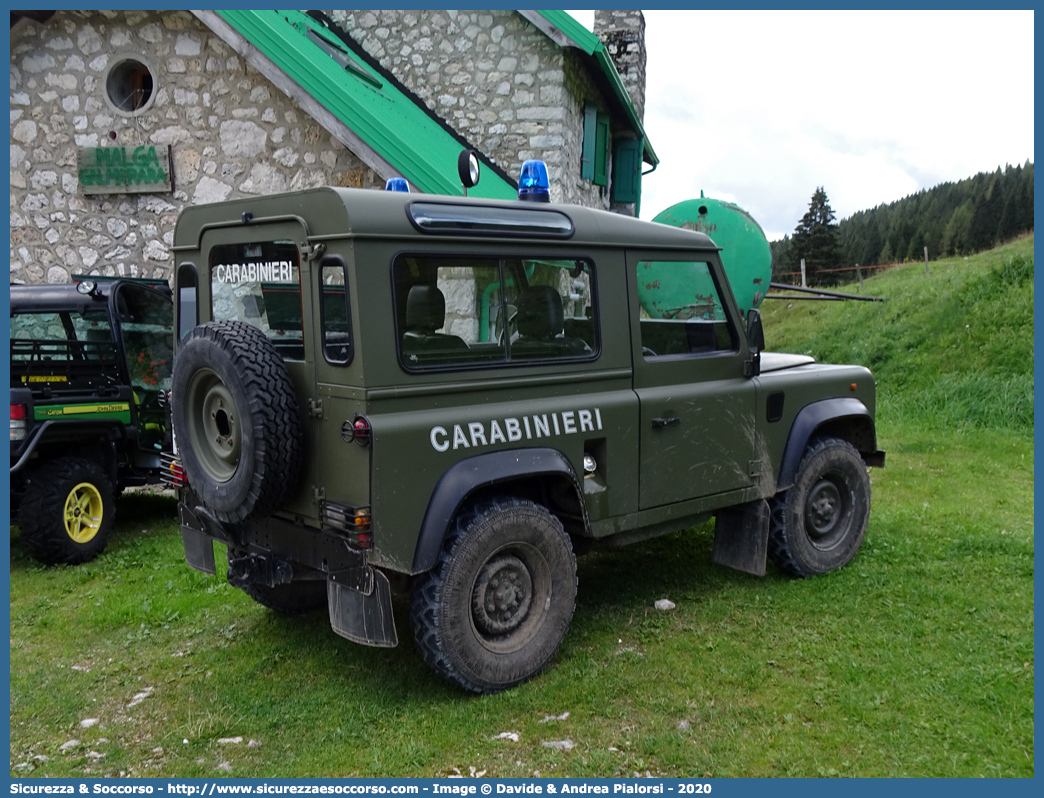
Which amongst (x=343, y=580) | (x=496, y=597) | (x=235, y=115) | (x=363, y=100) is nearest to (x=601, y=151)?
(x=363, y=100)

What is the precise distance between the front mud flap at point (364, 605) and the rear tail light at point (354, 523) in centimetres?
14

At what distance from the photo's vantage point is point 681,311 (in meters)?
5.20

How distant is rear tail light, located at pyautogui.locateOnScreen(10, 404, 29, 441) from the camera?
616 centimetres

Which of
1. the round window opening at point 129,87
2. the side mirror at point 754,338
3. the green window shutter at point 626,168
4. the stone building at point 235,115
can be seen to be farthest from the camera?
the green window shutter at point 626,168

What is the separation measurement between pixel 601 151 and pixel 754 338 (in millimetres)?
8060

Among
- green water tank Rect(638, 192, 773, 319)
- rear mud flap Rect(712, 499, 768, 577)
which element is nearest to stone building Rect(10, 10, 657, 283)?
green water tank Rect(638, 192, 773, 319)

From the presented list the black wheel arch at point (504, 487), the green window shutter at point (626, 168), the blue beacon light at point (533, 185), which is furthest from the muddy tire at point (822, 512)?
the green window shutter at point (626, 168)

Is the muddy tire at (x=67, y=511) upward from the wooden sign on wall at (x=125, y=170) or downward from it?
downward

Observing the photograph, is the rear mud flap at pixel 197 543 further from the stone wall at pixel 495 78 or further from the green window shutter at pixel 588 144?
the green window shutter at pixel 588 144

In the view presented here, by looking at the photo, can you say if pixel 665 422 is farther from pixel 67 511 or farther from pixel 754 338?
pixel 67 511

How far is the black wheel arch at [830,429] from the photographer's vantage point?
5.65 meters

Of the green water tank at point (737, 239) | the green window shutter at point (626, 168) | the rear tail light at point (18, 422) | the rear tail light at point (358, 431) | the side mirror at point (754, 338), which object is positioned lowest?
the rear tail light at point (18, 422)

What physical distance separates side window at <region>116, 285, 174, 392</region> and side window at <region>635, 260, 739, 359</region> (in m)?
3.98

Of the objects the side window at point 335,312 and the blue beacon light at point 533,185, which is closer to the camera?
the side window at point 335,312
